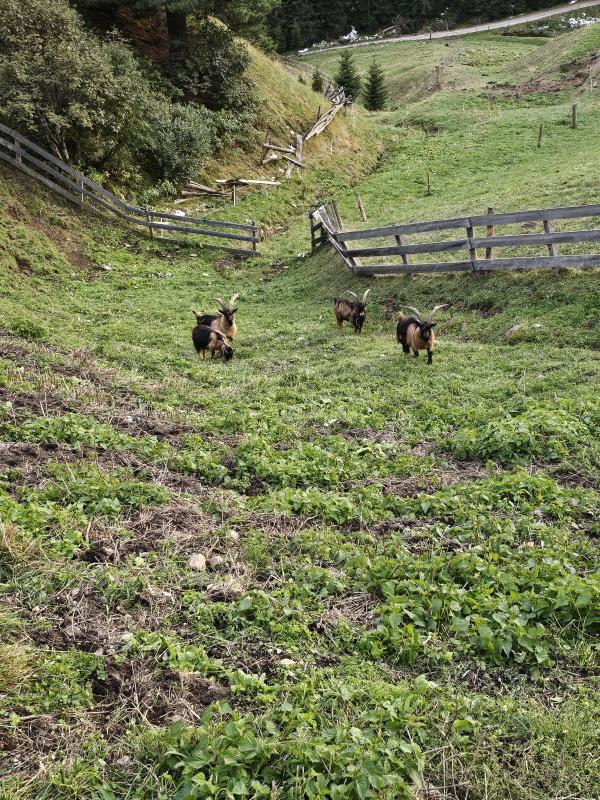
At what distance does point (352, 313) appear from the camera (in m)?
13.2

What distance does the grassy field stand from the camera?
310 cm

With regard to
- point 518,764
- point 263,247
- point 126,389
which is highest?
point 263,247

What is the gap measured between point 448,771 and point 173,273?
58.7ft

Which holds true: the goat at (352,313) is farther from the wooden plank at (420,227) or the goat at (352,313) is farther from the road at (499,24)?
the road at (499,24)

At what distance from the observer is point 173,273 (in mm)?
19234

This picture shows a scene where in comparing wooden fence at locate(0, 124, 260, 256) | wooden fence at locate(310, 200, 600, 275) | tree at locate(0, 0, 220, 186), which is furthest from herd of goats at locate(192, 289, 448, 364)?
tree at locate(0, 0, 220, 186)

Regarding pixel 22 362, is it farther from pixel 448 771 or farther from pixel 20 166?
pixel 20 166

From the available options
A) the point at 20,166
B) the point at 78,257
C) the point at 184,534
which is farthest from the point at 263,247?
the point at 184,534

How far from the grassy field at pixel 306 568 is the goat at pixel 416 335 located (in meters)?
0.24

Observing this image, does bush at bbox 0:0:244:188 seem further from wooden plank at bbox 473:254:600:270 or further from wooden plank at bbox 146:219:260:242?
wooden plank at bbox 473:254:600:270

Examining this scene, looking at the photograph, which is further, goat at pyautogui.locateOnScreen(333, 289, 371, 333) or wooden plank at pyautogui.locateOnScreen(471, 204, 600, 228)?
goat at pyautogui.locateOnScreen(333, 289, 371, 333)

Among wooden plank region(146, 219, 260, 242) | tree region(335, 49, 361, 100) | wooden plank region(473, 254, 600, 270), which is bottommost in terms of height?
wooden plank region(473, 254, 600, 270)

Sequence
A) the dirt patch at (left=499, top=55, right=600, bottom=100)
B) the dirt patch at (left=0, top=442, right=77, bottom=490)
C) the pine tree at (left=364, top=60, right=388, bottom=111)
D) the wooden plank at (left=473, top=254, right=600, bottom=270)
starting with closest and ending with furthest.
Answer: the dirt patch at (left=0, top=442, right=77, bottom=490)
the wooden plank at (left=473, top=254, right=600, bottom=270)
the dirt patch at (left=499, top=55, right=600, bottom=100)
the pine tree at (left=364, top=60, right=388, bottom=111)

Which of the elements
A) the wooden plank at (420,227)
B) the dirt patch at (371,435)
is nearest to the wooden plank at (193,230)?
the wooden plank at (420,227)
